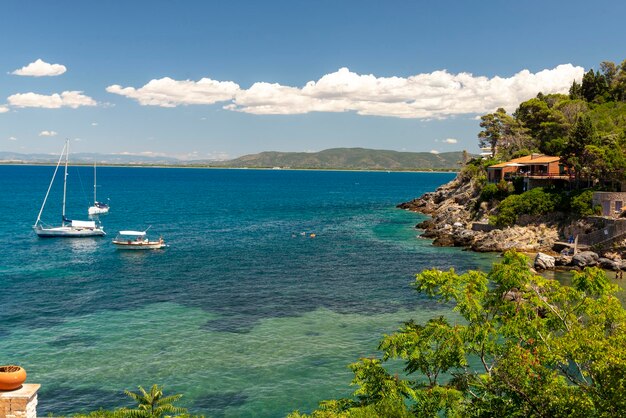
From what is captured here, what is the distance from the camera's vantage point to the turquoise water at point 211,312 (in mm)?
30266

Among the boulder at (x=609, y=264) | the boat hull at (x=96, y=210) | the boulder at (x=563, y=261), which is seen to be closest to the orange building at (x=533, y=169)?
the boulder at (x=609, y=264)

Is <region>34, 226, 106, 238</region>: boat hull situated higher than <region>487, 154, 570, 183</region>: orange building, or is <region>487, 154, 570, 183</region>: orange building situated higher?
<region>487, 154, 570, 183</region>: orange building

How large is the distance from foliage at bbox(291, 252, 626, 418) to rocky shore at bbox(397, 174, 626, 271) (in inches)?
1690

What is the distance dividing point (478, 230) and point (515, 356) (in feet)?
229

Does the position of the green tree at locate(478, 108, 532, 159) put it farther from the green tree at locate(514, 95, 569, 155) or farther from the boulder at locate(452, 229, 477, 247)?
the boulder at locate(452, 229, 477, 247)

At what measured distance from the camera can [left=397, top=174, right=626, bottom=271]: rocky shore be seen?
58469 mm

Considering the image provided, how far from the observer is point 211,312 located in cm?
4447

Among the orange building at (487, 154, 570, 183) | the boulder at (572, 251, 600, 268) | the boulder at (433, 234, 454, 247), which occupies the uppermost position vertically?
the orange building at (487, 154, 570, 183)

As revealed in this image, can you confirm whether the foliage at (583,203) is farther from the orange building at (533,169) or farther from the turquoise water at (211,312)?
the turquoise water at (211,312)

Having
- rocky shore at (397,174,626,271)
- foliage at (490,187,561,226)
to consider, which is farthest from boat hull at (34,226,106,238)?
foliage at (490,187,561,226)

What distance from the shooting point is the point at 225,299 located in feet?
160

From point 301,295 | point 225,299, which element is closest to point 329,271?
point 301,295

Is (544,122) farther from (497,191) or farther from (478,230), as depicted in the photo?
(478,230)

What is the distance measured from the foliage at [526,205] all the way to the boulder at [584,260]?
17447mm
